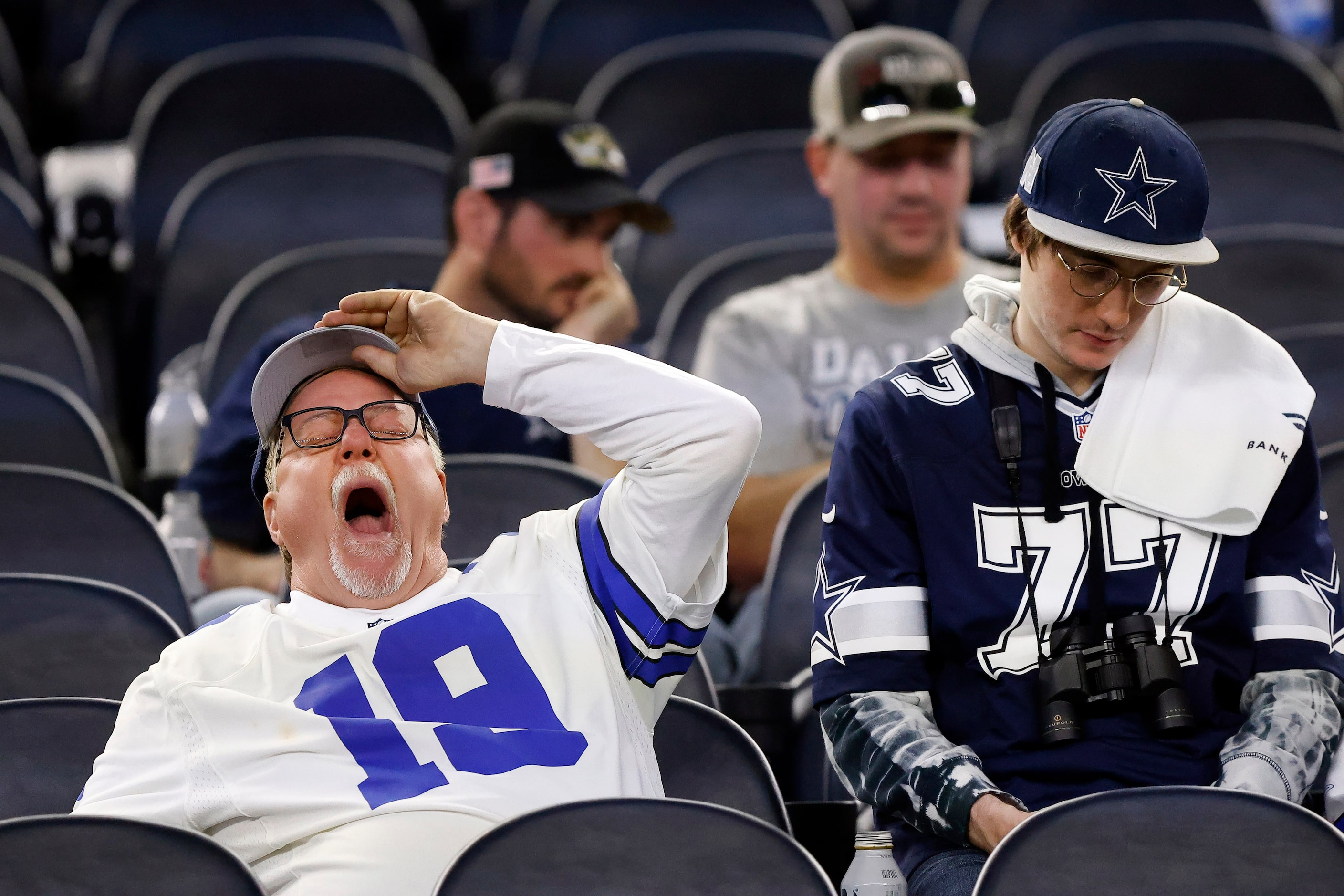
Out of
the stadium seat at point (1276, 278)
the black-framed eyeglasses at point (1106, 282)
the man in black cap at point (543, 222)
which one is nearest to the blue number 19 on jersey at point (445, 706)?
the black-framed eyeglasses at point (1106, 282)

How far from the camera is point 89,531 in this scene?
289 cm

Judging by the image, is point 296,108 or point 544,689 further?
point 296,108

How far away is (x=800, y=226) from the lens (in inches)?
178

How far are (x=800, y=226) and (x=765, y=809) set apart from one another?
7.94 ft

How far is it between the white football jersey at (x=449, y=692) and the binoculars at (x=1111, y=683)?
469 mm

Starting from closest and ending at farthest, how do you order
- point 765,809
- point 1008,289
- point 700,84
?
point 765,809
point 1008,289
point 700,84

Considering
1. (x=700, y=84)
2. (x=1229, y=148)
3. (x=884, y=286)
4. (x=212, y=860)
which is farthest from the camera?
(x=700, y=84)

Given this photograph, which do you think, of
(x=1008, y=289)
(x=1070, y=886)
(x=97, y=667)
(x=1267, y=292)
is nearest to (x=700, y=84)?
(x=1267, y=292)

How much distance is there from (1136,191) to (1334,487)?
84cm

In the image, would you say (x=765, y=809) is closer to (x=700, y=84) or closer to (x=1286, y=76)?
(x=700, y=84)

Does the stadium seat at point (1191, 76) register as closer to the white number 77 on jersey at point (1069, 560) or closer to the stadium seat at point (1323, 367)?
the stadium seat at point (1323, 367)

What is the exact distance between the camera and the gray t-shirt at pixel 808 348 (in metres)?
3.60

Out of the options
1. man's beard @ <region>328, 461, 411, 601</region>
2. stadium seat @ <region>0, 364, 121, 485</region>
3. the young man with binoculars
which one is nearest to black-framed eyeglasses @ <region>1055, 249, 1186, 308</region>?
the young man with binoculars

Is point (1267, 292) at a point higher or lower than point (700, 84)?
lower
